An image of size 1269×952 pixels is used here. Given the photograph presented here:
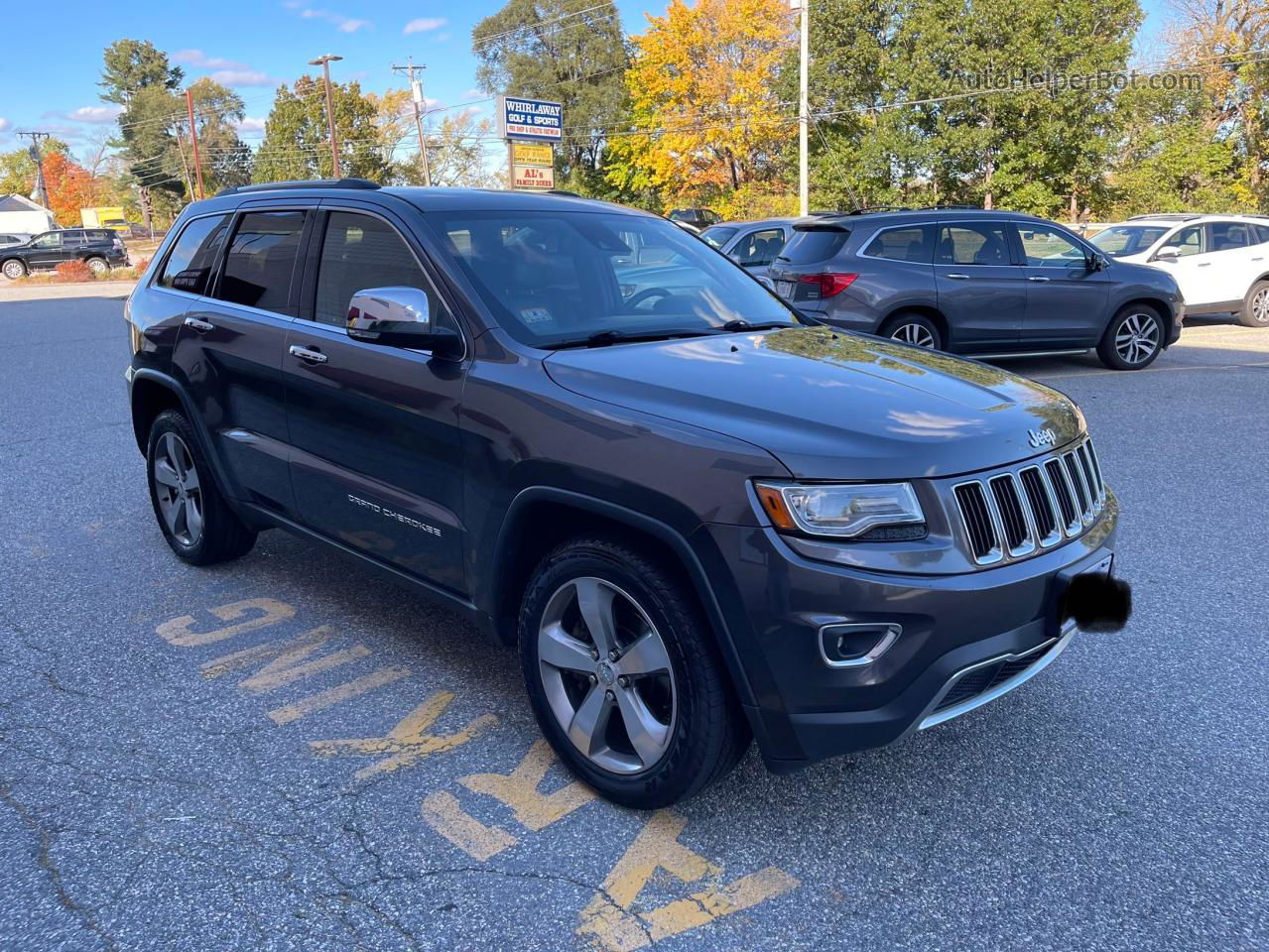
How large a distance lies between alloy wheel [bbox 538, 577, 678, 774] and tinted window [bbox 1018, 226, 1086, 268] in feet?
29.0

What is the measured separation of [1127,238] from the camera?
46.8 ft

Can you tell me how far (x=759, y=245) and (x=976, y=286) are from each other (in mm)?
3621

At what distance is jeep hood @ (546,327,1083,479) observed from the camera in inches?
100

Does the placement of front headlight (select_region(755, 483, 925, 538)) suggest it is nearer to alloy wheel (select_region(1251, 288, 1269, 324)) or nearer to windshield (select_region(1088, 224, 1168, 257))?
windshield (select_region(1088, 224, 1168, 257))

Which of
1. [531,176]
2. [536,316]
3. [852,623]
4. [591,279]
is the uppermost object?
[531,176]

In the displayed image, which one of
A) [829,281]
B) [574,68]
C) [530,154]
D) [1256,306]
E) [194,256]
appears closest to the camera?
[194,256]

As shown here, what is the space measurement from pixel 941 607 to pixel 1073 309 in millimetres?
9129

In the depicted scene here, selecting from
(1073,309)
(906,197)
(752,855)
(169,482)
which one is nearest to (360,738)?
(752,855)

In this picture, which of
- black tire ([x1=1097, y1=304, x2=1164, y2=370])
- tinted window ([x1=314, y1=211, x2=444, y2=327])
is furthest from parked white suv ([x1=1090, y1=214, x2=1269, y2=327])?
tinted window ([x1=314, y1=211, x2=444, y2=327])

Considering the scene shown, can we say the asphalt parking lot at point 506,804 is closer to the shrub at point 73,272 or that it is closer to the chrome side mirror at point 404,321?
the chrome side mirror at point 404,321

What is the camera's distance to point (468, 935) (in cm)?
245

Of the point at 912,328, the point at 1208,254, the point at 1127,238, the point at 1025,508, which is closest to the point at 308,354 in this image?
the point at 1025,508

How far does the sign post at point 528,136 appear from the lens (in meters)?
24.3

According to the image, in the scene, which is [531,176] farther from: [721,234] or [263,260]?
[263,260]
